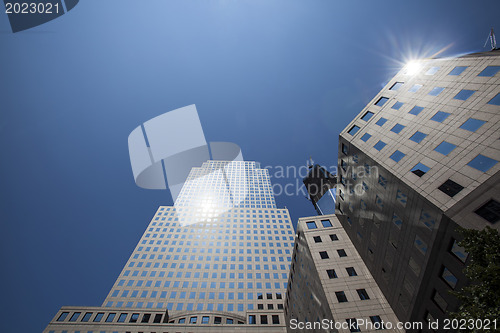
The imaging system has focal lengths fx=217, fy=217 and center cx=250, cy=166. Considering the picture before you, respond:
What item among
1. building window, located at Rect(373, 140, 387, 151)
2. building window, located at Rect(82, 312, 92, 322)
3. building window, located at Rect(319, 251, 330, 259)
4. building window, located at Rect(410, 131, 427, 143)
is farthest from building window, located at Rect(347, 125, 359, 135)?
building window, located at Rect(82, 312, 92, 322)

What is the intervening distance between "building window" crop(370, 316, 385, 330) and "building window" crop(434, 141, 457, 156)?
19.9 m

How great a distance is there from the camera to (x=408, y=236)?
21.2 m

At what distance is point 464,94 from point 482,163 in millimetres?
8846

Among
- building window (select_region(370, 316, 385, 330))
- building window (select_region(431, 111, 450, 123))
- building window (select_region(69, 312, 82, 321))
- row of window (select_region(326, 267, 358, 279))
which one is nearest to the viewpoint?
building window (select_region(431, 111, 450, 123))

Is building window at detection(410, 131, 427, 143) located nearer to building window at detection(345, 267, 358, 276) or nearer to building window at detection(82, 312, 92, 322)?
building window at detection(345, 267, 358, 276)

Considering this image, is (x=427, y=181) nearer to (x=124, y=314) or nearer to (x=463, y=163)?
(x=463, y=163)

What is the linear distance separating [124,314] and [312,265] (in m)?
47.4

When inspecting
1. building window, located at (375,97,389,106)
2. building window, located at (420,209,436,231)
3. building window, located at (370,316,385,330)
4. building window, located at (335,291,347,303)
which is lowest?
building window, located at (370,316,385,330)

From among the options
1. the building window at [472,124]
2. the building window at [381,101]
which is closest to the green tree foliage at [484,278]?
the building window at [472,124]

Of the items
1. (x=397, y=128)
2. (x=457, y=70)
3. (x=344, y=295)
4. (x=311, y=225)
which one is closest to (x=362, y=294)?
(x=344, y=295)

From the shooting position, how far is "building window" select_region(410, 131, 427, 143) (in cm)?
2217

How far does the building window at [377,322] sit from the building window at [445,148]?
19.9m

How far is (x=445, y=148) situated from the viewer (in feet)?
63.4

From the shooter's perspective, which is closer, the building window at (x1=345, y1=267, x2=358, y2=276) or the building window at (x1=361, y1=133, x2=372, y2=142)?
the building window at (x1=361, y1=133, x2=372, y2=142)
